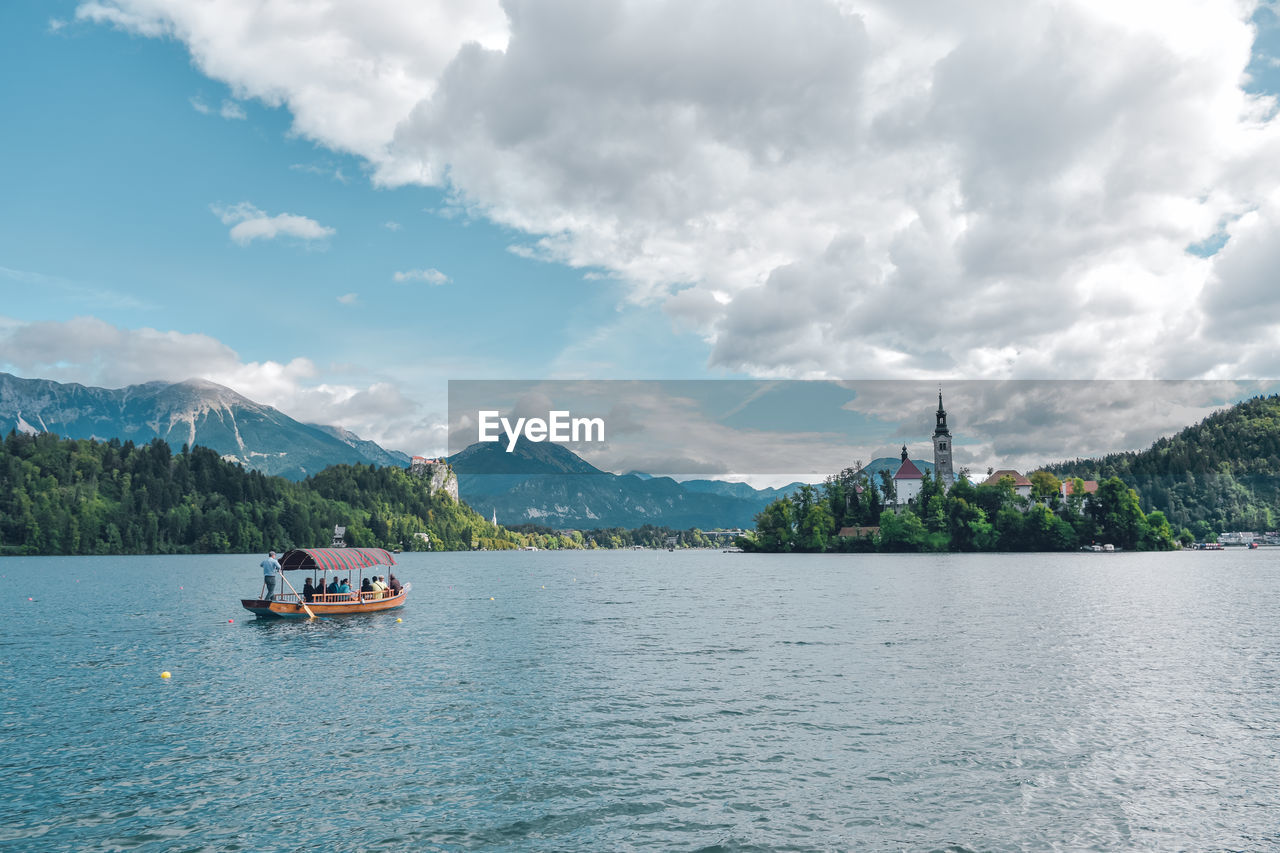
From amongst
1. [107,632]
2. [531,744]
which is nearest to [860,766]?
[531,744]

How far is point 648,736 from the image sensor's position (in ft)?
99.8

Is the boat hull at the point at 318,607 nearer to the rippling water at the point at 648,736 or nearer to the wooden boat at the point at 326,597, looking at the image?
the wooden boat at the point at 326,597

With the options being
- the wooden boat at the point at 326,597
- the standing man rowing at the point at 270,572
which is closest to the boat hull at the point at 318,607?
the wooden boat at the point at 326,597

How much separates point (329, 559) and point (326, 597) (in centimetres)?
405

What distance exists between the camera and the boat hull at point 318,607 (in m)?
68.2

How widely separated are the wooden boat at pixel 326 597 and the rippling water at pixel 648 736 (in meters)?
3.20

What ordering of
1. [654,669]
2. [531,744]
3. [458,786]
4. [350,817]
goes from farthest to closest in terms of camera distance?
[654,669], [531,744], [458,786], [350,817]

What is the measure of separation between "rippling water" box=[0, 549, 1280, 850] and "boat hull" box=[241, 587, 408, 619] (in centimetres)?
278

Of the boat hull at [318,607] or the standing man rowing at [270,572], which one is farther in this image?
the standing man rowing at [270,572]

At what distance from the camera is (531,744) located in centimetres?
2969

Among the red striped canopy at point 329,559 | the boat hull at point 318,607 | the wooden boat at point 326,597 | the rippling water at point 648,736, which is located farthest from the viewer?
the red striped canopy at point 329,559

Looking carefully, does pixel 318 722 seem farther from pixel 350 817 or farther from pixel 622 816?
pixel 622 816

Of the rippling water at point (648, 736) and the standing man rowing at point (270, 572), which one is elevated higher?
the standing man rowing at point (270, 572)

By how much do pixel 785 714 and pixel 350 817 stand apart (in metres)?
18.5
